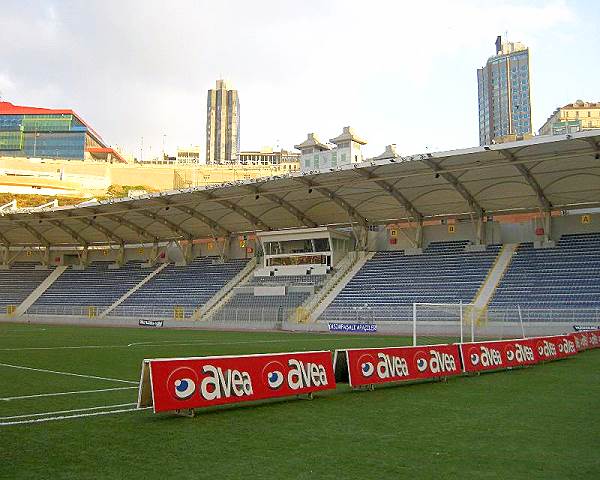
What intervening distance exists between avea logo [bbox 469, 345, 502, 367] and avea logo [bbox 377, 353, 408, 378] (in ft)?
9.23

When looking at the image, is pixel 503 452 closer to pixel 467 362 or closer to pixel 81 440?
pixel 81 440

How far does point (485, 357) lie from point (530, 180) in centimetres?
2231

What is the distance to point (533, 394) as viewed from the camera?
1173 cm

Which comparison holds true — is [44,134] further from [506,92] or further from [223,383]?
[223,383]

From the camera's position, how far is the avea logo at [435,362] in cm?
1334

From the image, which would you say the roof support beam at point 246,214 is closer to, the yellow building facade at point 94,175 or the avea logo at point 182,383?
the avea logo at point 182,383

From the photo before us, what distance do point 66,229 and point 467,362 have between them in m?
49.6

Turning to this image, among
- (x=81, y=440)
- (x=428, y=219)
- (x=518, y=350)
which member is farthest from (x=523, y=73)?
(x=81, y=440)

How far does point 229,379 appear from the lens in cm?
945

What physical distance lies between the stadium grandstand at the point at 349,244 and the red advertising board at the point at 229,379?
859 inches

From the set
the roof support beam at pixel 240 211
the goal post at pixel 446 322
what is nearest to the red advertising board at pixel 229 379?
the goal post at pixel 446 322

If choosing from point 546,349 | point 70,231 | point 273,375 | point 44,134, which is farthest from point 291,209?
point 44,134

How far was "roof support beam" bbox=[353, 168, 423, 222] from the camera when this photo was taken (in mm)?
35944

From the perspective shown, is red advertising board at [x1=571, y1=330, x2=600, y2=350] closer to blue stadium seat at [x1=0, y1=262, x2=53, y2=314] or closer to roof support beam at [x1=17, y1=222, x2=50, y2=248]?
blue stadium seat at [x1=0, y1=262, x2=53, y2=314]
